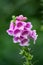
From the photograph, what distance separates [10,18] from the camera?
5125 mm

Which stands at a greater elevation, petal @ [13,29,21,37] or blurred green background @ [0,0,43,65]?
blurred green background @ [0,0,43,65]

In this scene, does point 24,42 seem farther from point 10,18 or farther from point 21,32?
point 10,18

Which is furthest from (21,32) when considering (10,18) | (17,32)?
(10,18)

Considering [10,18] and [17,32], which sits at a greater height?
[10,18]

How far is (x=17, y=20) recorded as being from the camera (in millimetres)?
1975

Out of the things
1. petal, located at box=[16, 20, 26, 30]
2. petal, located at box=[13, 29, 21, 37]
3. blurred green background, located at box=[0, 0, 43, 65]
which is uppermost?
blurred green background, located at box=[0, 0, 43, 65]

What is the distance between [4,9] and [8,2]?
152 mm

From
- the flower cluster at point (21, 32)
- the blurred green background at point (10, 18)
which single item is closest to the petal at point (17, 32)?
the flower cluster at point (21, 32)

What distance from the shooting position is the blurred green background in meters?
3.87

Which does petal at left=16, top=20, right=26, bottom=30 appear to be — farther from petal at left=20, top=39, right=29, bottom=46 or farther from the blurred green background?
the blurred green background

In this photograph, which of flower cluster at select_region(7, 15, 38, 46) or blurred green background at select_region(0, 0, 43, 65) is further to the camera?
blurred green background at select_region(0, 0, 43, 65)

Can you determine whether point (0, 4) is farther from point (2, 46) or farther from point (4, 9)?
point (2, 46)

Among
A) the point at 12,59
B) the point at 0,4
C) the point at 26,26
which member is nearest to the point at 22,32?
the point at 26,26

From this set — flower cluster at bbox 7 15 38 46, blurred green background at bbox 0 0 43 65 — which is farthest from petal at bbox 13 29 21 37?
blurred green background at bbox 0 0 43 65
